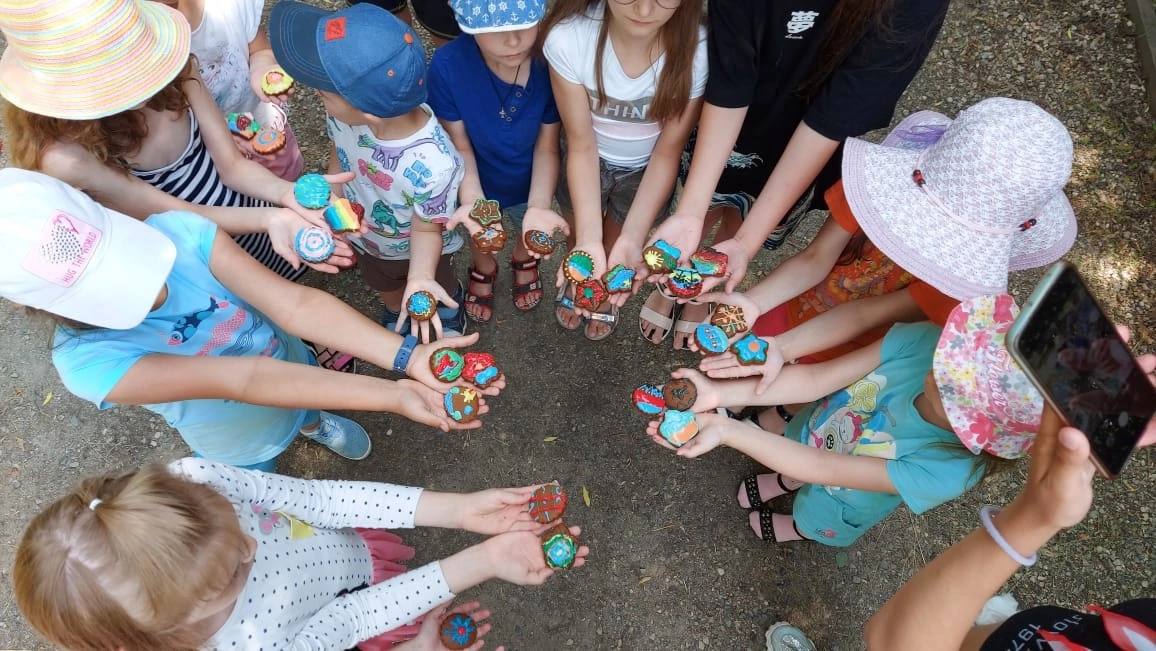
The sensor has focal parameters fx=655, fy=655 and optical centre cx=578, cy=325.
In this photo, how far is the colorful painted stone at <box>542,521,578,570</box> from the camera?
2287 mm

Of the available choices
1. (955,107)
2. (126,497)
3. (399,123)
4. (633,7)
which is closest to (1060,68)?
(955,107)

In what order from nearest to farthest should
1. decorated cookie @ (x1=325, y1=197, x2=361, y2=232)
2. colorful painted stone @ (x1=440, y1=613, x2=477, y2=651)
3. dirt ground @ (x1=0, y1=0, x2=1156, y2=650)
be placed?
colorful painted stone @ (x1=440, y1=613, x2=477, y2=651) < decorated cookie @ (x1=325, y1=197, x2=361, y2=232) < dirt ground @ (x1=0, y1=0, x2=1156, y2=650)

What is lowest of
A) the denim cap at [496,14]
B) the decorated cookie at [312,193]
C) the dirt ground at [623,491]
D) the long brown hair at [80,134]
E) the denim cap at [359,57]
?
the dirt ground at [623,491]

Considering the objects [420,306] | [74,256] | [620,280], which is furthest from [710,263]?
[74,256]

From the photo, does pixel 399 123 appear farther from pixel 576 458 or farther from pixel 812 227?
pixel 812 227

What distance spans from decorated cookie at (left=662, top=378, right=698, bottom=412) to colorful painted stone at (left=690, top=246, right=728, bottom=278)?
446 millimetres

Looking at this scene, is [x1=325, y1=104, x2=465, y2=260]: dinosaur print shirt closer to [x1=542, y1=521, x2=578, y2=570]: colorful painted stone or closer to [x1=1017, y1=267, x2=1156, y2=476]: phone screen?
[x1=542, y1=521, x2=578, y2=570]: colorful painted stone

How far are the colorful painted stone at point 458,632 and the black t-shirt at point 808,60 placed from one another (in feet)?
6.59

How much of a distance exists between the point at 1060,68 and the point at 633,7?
360 centimetres

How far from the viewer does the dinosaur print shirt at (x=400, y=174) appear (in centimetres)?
239

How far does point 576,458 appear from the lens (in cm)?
317

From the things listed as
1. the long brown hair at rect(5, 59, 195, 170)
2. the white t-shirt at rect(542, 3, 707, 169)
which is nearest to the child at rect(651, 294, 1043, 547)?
the white t-shirt at rect(542, 3, 707, 169)

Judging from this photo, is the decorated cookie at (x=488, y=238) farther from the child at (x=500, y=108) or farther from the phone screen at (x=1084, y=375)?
the phone screen at (x=1084, y=375)

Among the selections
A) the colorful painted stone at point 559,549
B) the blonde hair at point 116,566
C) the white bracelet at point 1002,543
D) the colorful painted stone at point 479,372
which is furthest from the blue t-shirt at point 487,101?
the white bracelet at point 1002,543
